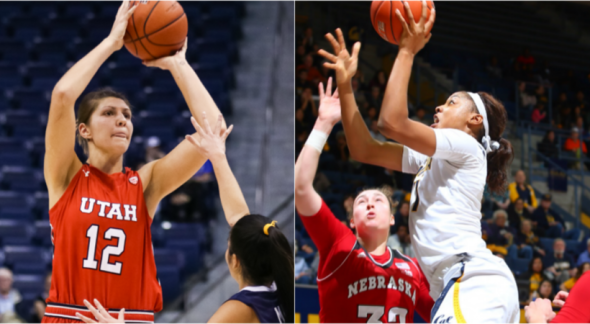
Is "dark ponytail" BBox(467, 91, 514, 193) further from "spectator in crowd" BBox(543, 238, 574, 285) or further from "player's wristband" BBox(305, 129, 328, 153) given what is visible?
"spectator in crowd" BBox(543, 238, 574, 285)

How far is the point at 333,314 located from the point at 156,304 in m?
0.93

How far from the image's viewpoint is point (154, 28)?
2.93m

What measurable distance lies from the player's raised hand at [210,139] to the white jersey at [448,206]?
40.5 inches

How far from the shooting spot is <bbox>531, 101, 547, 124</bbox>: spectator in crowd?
9.35 metres

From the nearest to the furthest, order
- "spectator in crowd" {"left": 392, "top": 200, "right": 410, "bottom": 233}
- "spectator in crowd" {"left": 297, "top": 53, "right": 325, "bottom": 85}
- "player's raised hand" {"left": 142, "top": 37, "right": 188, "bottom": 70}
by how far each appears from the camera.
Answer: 1. "player's raised hand" {"left": 142, "top": 37, "right": 188, "bottom": 70}
2. "spectator in crowd" {"left": 392, "top": 200, "right": 410, "bottom": 233}
3. "spectator in crowd" {"left": 297, "top": 53, "right": 325, "bottom": 85}

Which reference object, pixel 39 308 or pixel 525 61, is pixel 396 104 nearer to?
pixel 39 308

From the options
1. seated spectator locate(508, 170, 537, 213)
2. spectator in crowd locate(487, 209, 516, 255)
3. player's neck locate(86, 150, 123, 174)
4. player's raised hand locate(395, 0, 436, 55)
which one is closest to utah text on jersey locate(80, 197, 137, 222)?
player's neck locate(86, 150, 123, 174)

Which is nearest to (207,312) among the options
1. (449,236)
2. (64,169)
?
(64,169)

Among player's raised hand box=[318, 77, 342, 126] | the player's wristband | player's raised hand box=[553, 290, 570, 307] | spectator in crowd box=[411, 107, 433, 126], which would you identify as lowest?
player's raised hand box=[553, 290, 570, 307]

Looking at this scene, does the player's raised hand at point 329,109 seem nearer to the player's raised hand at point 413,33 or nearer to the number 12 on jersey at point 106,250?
the player's raised hand at point 413,33

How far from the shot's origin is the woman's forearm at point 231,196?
327 centimetres

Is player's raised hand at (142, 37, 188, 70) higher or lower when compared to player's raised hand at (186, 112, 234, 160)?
higher

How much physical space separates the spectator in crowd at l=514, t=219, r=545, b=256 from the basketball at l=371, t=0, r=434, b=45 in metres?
5.08

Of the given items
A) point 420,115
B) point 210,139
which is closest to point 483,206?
point 420,115
